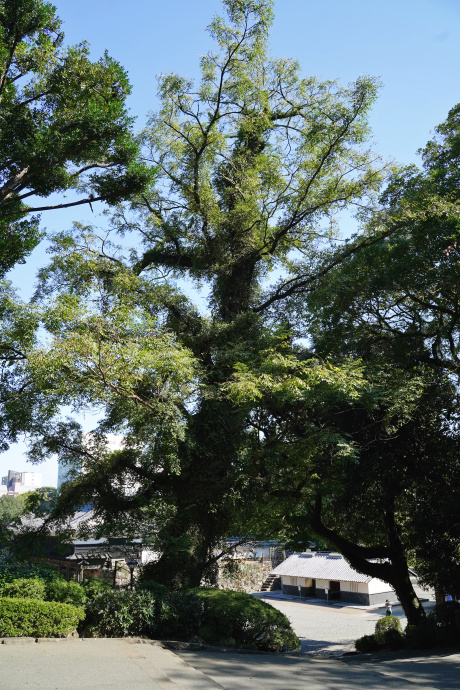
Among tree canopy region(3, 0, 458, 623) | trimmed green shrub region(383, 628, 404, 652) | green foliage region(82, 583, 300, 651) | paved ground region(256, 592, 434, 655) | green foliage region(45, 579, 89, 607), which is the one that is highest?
tree canopy region(3, 0, 458, 623)

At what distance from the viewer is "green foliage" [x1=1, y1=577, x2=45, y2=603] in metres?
8.55

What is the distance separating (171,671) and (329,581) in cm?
2505

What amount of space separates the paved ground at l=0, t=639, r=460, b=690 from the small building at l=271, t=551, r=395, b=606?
19021 millimetres

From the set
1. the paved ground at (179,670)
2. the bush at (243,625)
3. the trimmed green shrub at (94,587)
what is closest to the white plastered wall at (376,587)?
the paved ground at (179,670)

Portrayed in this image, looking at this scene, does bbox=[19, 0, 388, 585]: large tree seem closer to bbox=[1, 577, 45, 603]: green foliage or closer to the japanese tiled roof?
bbox=[1, 577, 45, 603]: green foliage

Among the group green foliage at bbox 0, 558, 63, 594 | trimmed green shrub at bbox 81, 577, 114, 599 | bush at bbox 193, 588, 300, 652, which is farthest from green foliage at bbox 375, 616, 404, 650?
green foliage at bbox 0, 558, 63, 594

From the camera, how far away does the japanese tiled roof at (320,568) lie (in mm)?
27625

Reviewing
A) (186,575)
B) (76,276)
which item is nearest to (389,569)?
(186,575)

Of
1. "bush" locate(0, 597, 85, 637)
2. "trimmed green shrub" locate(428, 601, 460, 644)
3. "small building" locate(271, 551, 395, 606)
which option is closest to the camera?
"bush" locate(0, 597, 85, 637)

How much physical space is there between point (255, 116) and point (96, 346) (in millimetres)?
9485

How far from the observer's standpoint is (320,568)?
2927 cm

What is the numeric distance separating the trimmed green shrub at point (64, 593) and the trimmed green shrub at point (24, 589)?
14 cm

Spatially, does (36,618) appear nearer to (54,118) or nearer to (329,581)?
(54,118)

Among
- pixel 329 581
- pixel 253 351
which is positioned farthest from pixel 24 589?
pixel 329 581
